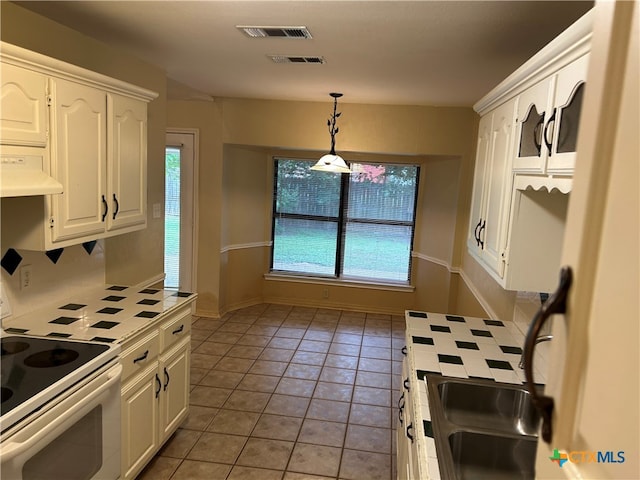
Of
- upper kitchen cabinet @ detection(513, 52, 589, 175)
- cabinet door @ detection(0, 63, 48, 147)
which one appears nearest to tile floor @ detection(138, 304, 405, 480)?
cabinet door @ detection(0, 63, 48, 147)

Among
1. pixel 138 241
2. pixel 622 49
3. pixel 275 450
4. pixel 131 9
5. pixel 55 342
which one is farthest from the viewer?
pixel 138 241

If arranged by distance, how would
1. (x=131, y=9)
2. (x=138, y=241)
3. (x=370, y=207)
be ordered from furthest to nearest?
1. (x=370, y=207)
2. (x=138, y=241)
3. (x=131, y=9)

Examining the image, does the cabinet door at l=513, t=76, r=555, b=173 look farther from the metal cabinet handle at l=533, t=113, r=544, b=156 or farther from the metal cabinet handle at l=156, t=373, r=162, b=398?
the metal cabinet handle at l=156, t=373, r=162, b=398

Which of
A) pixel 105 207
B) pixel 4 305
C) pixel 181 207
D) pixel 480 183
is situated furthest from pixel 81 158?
pixel 181 207

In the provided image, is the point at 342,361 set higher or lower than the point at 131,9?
lower

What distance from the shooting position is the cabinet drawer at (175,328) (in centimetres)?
A: 253

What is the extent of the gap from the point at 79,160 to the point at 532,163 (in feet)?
6.61

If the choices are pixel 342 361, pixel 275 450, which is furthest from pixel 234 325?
pixel 275 450

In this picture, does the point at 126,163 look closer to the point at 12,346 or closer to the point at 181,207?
the point at 12,346

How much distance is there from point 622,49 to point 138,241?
3.28m

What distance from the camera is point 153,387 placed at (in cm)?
245

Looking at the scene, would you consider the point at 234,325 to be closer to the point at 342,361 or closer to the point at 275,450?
the point at 342,361

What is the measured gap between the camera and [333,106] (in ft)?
16.1

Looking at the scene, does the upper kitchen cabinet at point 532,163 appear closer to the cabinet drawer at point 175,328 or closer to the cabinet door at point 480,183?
the cabinet door at point 480,183
